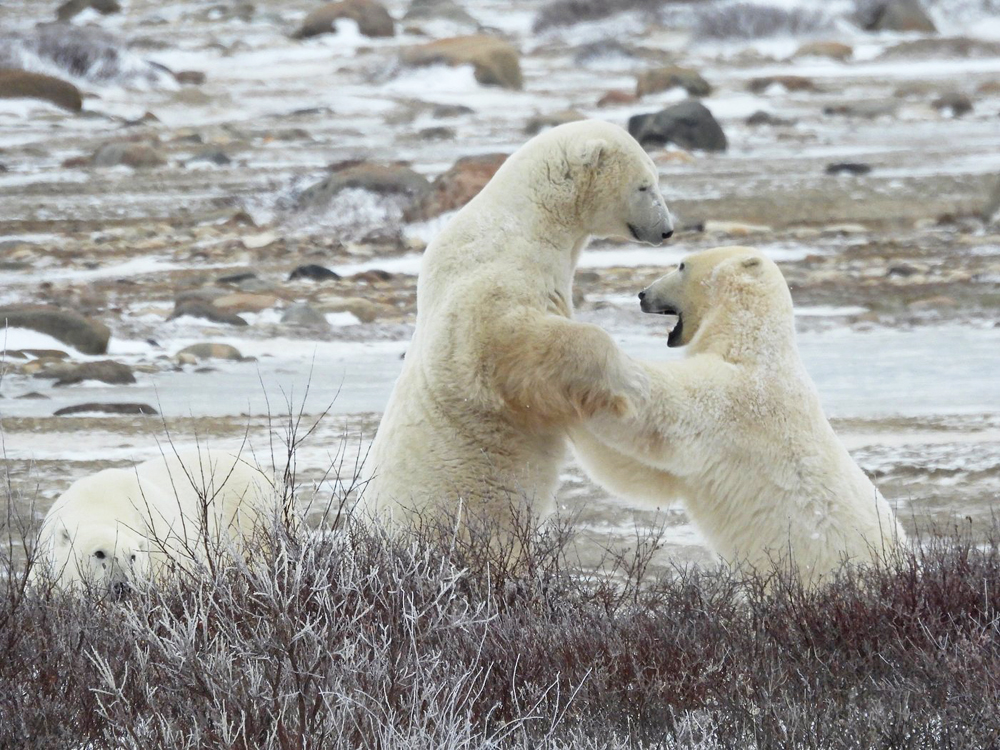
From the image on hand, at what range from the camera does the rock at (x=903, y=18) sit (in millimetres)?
27906

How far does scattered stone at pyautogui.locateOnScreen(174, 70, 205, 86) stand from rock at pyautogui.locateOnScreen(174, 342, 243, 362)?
15.5 meters

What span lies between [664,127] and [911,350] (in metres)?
9.43

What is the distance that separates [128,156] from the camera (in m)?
17.7

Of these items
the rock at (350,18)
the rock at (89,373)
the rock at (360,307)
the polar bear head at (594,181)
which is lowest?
the rock at (89,373)

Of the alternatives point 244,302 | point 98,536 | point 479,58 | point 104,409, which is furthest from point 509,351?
point 479,58

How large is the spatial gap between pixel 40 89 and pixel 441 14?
11105mm

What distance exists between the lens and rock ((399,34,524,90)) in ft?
76.7

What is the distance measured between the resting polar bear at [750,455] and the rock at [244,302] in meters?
7.21

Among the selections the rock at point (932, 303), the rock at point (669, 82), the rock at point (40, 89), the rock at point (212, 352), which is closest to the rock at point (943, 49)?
the rock at point (669, 82)

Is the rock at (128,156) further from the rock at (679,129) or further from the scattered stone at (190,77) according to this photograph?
the rock at (679,129)

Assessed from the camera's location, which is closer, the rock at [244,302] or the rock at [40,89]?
the rock at [244,302]

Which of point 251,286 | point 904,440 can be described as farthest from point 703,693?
point 251,286

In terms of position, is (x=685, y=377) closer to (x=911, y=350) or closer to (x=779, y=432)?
(x=779, y=432)

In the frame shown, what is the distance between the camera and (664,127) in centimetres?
1819
